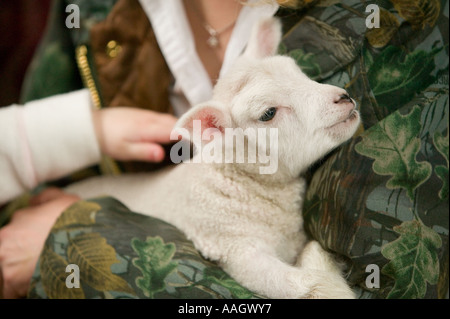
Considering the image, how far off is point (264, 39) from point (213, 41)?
5 cm

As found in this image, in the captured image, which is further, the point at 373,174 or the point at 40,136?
the point at 40,136

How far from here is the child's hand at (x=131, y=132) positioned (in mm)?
507

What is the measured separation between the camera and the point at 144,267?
428mm

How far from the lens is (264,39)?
41 cm

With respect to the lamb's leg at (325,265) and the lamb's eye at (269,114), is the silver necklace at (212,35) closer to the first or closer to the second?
the lamb's eye at (269,114)

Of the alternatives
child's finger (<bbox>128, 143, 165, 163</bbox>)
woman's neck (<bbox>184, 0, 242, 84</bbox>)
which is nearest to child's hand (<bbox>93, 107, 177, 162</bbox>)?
child's finger (<bbox>128, 143, 165, 163</bbox>)

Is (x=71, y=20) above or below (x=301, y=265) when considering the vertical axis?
above

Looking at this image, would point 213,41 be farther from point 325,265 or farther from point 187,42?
point 325,265

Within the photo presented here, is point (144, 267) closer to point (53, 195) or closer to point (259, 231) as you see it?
point (259, 231)

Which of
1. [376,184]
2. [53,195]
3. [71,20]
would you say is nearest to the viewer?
[376,184]

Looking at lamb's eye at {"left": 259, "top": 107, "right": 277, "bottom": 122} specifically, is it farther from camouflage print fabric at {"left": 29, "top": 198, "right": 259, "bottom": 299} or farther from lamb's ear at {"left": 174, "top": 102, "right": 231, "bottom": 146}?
camouflage print fabric at {"left": 29, "top": 198, "right": 259, "bottom": 299}

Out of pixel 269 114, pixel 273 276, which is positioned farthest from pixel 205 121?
pixel 273 276

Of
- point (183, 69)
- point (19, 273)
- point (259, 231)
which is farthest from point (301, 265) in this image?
point (19, 273)
